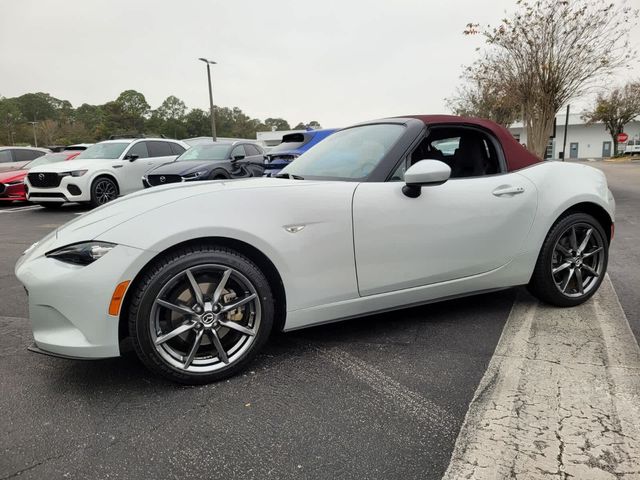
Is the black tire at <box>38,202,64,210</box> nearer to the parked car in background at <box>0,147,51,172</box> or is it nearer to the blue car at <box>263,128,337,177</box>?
the parked car in background at <box>0,147,51,172</box>

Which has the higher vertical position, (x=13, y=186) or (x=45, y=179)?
(x=45, y=179)

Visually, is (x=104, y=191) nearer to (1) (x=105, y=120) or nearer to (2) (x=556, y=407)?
(2) (x=556, y=407)

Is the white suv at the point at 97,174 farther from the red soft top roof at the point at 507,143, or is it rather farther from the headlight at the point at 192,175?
the red soft top roof at the point at 507,143

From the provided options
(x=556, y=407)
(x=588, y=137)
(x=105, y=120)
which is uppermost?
(x=105, y=120)

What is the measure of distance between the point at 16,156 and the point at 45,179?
14.0 feet

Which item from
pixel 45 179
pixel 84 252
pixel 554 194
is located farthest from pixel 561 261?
pixel 45 179

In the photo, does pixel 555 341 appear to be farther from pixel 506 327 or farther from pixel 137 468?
pixel 137 468

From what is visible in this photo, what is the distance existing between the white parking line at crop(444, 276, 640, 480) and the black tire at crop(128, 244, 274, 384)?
1.15 m

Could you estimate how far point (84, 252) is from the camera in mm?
2146

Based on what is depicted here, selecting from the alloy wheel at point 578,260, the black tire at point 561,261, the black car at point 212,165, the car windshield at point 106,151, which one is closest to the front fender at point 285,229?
the black tire at point 561,261

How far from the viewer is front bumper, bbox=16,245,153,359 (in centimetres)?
209

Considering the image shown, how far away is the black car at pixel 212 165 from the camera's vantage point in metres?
9.11

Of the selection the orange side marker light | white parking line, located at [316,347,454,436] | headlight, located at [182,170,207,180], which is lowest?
white parking line, located at [316,347,454,436]

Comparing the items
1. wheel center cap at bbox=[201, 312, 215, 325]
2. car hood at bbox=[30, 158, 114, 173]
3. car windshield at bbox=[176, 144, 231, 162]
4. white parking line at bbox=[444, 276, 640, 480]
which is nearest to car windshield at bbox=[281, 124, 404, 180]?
wheel center cap at bbox=[201, 312, 215, 325]
